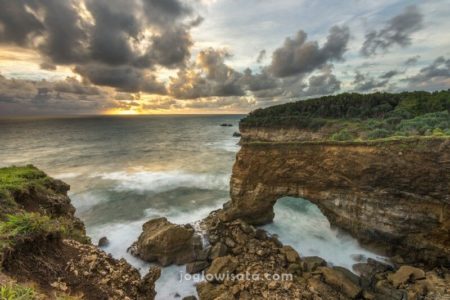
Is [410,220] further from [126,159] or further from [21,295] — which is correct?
[126,159]

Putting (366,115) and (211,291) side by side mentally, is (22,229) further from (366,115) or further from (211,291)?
(366,115)

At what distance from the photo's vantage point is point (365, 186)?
57.4 feet

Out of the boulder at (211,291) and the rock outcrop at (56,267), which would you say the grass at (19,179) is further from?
the boulder at (211,291)

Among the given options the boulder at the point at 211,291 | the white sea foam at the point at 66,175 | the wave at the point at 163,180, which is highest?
the boulder at the point at 211,291

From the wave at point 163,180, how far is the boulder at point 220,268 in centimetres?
1816

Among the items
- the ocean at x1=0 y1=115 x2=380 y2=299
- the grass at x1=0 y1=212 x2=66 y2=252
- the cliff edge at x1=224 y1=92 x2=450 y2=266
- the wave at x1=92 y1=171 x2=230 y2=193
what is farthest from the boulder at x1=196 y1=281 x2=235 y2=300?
the wave at x1=92 y1=171 x2=230 y2=193

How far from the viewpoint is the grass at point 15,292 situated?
3.72m

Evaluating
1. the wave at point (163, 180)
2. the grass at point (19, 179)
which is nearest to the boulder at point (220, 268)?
the grass at point (19, 179)

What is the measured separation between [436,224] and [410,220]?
134 centimetres

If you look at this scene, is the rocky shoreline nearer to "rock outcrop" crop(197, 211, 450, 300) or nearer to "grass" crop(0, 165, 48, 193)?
"rock outcrop" crop(197, 211, 450, 300)

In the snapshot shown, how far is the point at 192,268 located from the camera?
1534cm

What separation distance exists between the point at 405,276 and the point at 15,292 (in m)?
17.4

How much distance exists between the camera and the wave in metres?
33.8

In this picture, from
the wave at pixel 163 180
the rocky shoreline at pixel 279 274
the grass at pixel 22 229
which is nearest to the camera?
the grass at pixel 22 229
